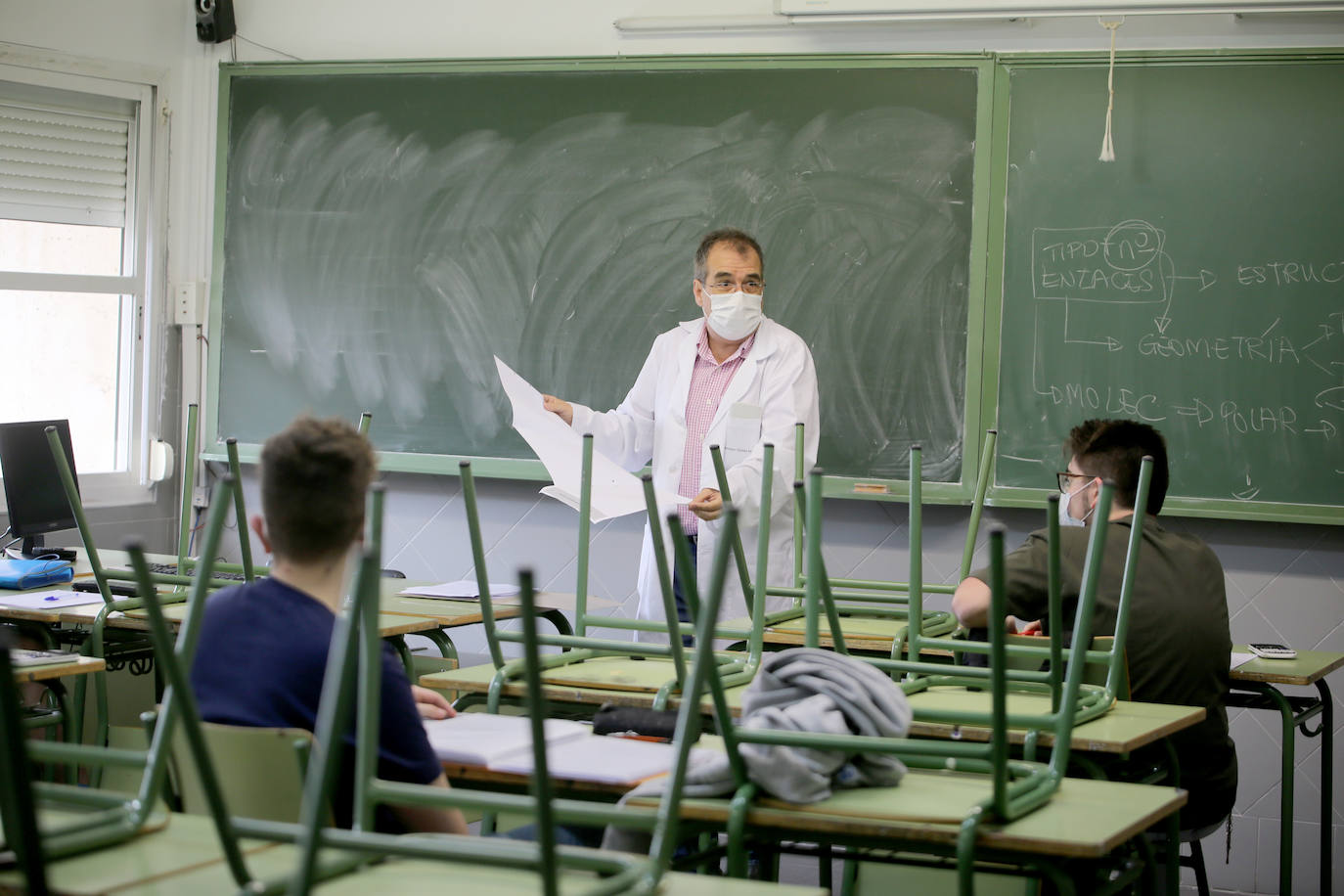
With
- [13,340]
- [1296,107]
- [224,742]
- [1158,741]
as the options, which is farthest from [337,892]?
[13,340]

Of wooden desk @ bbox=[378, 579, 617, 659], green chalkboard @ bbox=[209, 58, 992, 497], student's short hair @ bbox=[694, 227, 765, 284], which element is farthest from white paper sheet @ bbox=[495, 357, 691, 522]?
green chalkboard @ bbox=[209, 58, 992, 497]

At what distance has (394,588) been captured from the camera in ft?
12.9

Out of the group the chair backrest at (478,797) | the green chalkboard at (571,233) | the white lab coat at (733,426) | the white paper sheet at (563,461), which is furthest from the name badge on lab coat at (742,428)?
the chair backrest at (478,797)

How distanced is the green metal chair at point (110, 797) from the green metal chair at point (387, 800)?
0.09m

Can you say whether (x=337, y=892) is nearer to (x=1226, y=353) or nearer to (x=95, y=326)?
(x=1226, y=353)

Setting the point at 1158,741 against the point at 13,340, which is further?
the point at 13,340

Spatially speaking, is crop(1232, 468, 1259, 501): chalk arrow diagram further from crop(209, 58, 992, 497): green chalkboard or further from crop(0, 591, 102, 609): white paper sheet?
crop(0, 591, 102, 609): white paper sheet

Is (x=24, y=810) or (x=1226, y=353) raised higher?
(x=1226, y=353)

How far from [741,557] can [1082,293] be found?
2.27 metres

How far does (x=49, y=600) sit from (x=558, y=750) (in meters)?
2.16

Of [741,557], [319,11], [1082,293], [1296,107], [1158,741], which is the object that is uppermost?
[319,11]

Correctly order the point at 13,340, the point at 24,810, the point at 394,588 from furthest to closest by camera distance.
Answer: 1. the point at 13,340
2. the point at 394,588
3. the point at 24,810

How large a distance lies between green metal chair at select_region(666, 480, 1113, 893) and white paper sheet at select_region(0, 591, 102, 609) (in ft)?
7.50

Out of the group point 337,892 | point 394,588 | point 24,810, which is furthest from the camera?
point 394,588
